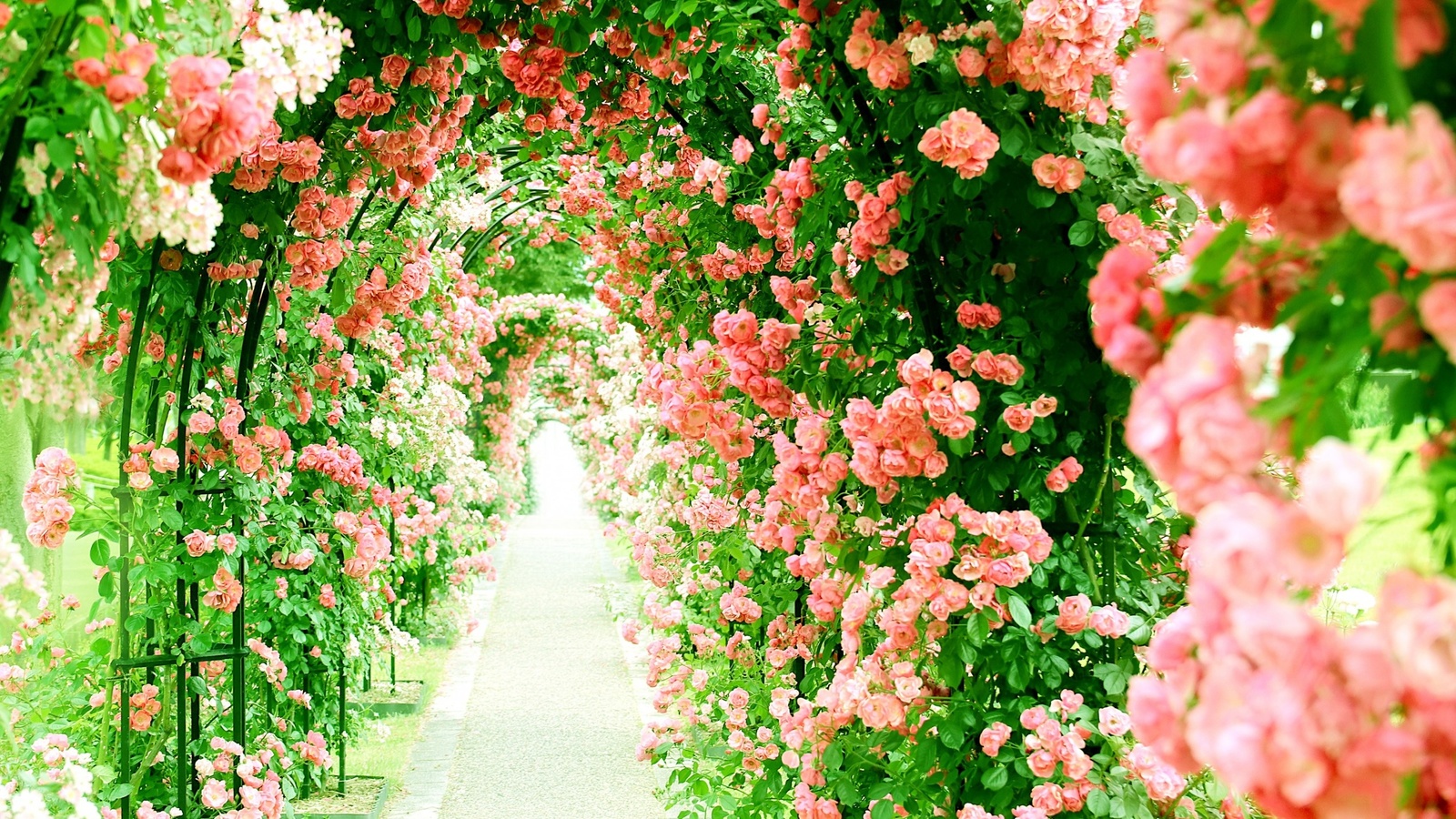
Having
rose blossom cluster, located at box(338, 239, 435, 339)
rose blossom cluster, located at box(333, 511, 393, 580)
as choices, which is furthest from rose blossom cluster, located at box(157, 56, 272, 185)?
rose blossom cluster, located at box(333, 511, 393, 580)

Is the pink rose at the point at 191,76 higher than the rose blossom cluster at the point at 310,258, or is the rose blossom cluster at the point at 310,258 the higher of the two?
the rose blossom cluster at the point at 310,258

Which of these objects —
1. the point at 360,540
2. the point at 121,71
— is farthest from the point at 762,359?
the point at 360,540

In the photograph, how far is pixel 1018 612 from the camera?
207 cm

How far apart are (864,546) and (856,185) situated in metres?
0.72

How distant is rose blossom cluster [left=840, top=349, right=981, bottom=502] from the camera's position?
2.07 m

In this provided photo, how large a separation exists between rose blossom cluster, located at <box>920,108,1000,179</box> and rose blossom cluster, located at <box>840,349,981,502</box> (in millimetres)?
326

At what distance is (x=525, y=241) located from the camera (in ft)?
33.8

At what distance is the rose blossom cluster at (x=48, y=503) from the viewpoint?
8.08 feet

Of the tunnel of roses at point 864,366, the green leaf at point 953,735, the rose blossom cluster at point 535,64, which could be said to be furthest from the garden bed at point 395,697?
the green leaf at point 953,735

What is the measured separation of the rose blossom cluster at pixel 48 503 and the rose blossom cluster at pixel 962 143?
6.09 ft

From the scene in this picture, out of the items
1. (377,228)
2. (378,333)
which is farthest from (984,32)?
(378,333)

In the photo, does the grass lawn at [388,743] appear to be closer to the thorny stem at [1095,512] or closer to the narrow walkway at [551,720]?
the narrow walkway at [551,720]

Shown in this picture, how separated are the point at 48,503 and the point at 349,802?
254 centimetres

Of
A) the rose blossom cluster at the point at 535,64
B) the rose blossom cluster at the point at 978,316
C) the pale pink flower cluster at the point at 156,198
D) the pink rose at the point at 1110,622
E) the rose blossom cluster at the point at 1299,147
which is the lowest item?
the pink rose at the point at 1110,622
